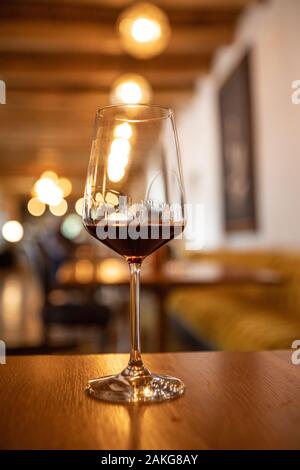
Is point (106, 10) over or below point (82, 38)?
over

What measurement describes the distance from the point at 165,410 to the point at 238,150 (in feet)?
16.4

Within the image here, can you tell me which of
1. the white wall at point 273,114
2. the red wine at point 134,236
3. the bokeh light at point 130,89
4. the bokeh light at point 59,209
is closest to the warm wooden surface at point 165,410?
the red wine at point 134,236

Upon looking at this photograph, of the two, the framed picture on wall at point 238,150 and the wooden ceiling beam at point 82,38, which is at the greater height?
the wooden ceiling beam at point 82,38

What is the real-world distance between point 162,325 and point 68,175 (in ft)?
41.0

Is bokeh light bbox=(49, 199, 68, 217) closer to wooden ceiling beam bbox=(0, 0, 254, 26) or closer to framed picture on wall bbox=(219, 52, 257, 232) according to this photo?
framed picture on wall bbox=(219, 52, 257, 232)

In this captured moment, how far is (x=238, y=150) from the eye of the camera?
5.31 m

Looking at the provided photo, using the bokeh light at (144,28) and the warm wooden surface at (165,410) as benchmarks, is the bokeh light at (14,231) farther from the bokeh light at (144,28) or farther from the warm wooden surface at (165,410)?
the warm wooden surface at (165,410)

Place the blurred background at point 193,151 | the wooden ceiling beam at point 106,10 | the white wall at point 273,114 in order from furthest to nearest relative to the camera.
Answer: the wooden ceiling beam at point 106,10, the white wall at point 273,114, the blurred background at point 193,151

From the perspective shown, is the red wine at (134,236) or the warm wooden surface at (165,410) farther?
the red wine at (134,236)

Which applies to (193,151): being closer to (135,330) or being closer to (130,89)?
(130,89)

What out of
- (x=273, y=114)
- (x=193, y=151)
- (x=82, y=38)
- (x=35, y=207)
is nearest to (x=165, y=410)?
(x=273, y=114)

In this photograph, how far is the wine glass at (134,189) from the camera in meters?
0.60

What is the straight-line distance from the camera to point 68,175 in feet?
49.8

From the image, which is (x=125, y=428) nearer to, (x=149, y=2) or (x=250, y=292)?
(x=250, y=292)
